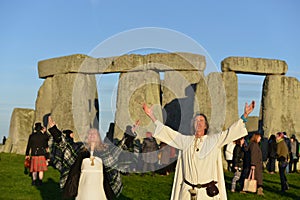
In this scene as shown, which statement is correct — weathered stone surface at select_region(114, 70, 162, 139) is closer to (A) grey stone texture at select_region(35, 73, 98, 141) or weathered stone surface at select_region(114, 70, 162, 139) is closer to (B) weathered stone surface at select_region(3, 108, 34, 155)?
(A) grey stone texture at select_region(35, 73, 98, 141)

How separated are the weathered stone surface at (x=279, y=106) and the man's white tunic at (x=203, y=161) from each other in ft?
50.4

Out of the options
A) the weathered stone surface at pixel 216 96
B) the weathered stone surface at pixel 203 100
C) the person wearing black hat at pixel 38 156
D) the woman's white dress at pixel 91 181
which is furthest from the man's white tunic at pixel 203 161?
the weathered stone surface at pixel 203 100

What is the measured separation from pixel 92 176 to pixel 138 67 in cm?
1562

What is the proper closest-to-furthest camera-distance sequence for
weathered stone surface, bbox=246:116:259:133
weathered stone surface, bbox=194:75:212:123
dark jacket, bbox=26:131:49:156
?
dark jacket, bbox=26:131:49:156 < weathered stone surface, bbox=194:75:212:123 < weathered stone surface, bbox=246:116:259:133

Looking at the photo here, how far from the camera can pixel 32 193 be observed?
1234 cm

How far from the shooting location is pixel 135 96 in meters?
24.1

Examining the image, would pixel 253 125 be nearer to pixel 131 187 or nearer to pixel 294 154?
pixel 294 154

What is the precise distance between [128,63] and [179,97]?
2.53 metres

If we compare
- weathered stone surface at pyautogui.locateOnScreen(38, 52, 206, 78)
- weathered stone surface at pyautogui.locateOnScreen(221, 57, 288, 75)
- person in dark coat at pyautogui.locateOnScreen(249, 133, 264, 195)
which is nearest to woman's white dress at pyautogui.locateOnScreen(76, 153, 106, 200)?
person in dark coat at pyautogui.locateOnScreen(249, 133, 264, 195)

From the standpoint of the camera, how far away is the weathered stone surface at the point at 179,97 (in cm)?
2298

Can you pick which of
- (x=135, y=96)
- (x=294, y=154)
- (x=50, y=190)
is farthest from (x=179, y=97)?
(x=50, y=190)

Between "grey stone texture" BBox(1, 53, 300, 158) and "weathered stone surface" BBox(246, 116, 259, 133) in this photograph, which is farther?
"weathered stone surface" BBox(246, 116, 259, 133)

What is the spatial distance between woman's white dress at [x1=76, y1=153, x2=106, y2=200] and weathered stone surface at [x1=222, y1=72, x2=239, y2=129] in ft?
45.1

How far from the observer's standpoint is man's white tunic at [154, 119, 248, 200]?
269 inches
